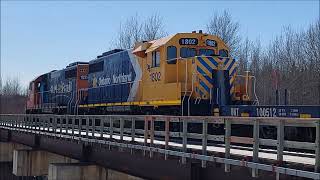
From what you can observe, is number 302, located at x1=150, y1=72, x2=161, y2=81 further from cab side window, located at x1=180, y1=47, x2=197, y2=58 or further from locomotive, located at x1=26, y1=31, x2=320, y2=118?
cab side window, located at x1=180, y1=47, x2=197, y2=58

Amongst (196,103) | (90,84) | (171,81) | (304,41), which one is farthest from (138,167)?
(304,41)

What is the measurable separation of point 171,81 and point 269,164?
9005 millimetres

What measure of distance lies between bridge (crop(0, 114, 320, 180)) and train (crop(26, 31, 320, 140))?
787 mm

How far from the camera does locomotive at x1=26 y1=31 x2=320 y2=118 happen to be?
15.2 meters

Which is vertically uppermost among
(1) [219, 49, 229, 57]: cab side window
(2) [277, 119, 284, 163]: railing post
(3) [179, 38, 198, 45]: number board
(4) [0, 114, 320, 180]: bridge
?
(3) [179, 38, 198, 45]: number board

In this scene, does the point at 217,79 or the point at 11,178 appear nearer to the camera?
the point at 217,79

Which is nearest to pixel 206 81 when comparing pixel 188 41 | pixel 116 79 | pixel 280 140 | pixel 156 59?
pixel 188 41

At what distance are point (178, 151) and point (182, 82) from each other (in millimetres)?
5838

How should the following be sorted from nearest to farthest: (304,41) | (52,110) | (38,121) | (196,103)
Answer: (196,103)
(38,121)
(52,110)
(304,41)

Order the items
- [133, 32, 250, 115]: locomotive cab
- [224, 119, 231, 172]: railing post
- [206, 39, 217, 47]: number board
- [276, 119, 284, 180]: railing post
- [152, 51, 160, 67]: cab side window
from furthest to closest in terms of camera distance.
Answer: [206, 39, 217, 47]: number board
[152, 51, 160, 67]: cab side window
[133, 32, 250, 115]: locomotive cab
[224, 119, 231, 172]: railing post
[276, 119, 284, 180]: railing post

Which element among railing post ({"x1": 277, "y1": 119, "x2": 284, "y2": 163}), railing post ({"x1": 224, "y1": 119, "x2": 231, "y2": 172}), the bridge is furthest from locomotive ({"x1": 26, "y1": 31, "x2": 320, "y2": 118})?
railing post ({"x1": 277, "y1": 119, "x2": 284, "y2": 163})

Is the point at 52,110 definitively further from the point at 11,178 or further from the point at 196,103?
the point at 196,103

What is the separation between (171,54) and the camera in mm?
16656

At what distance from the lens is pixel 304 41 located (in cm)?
4081
